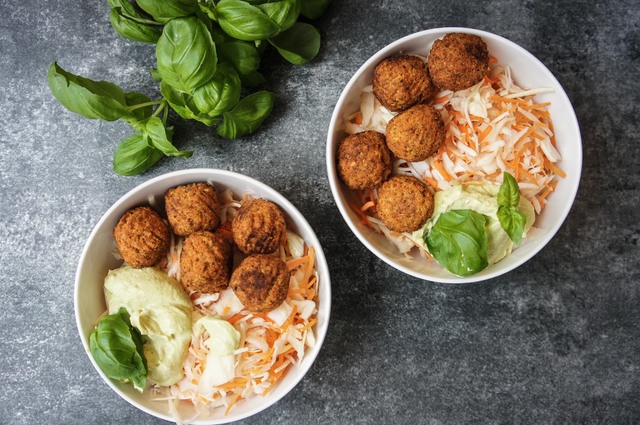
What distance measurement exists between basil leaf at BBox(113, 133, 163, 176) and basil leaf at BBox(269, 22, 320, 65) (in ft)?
2.08

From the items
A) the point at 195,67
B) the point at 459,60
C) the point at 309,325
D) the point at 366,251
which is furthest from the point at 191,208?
the point at 459,60

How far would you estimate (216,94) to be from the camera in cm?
223

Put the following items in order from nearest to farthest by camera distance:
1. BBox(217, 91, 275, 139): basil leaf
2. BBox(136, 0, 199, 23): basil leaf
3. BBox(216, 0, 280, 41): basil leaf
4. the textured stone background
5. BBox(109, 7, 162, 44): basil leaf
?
BBox(136, 0, 199, 23): basil leaf → BBox(216, 0, 280, 41): basil leaf → BBox(109, 7, 162, 44): basil leaf → BBox(217, 91, 275, 139): basil leaf → the textured stone background

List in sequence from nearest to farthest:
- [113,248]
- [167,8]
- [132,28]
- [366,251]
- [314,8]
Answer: [167,8] < [132,28] < [113,248] < [314,8] < [366,251]

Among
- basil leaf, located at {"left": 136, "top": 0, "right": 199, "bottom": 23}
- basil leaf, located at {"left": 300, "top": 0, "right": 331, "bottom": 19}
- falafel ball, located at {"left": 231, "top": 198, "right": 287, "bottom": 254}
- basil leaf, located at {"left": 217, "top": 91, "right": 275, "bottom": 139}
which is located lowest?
falafel ball, located at {"left": 231, "top": 198, "right": 287, "bottom": 254}

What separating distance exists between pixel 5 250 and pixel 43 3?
1.05 m

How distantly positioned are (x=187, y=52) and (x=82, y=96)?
0.40 m

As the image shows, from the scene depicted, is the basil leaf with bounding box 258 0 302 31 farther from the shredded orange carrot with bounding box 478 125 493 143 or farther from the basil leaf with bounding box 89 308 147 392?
the basil leaf with bounding box 89 308 147 392

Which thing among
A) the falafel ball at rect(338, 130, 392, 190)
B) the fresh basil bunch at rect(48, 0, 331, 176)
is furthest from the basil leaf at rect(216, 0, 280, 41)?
the falafel ball at rect(338, 130, 392, 190)

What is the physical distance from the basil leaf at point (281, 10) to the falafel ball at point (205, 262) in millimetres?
794

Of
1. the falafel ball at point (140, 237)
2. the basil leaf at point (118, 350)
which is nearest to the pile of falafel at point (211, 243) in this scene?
the falafel ball at point (140, 237)

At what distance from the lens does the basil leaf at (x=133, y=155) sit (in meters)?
2.48

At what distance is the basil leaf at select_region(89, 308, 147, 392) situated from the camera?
216 centimetres

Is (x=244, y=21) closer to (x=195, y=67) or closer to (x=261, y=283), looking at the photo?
(x=195, y=67)
